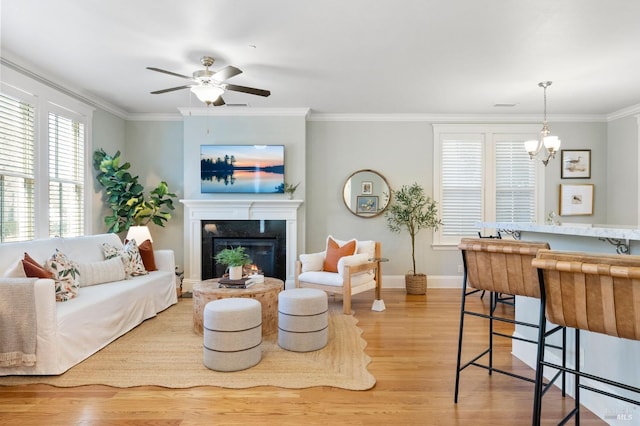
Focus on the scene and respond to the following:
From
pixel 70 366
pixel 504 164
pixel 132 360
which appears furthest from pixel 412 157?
pixel 70 366

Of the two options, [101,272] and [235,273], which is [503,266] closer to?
[235,273]

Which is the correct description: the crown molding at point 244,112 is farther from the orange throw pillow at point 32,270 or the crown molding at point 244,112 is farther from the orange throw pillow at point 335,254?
the orange throw pillow at point 32,270

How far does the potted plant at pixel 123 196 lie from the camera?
4805mm

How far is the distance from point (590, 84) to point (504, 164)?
5.18ft

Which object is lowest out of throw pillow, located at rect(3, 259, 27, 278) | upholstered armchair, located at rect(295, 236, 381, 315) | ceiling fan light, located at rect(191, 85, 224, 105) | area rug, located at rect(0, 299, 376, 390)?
area rug, located at rect(0, 299, 376, 390)

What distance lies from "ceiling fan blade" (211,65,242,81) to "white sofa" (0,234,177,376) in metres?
2.10

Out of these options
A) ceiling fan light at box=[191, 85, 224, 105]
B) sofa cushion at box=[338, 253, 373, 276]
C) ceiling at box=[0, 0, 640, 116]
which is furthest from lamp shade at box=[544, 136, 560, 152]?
ceiling fan light at box=[191, 85, 224, 105]

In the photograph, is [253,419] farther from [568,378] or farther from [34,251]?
[34,251]

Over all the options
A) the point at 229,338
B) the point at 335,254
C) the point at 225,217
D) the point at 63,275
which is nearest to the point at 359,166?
the point at 335,254

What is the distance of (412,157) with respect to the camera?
18.2ft

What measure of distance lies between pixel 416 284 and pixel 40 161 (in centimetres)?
485

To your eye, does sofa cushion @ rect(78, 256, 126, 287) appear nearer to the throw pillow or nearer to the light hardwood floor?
the throw pillow

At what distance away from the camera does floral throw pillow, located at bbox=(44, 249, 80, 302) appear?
2.94 meters

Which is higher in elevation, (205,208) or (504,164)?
(504,164)
